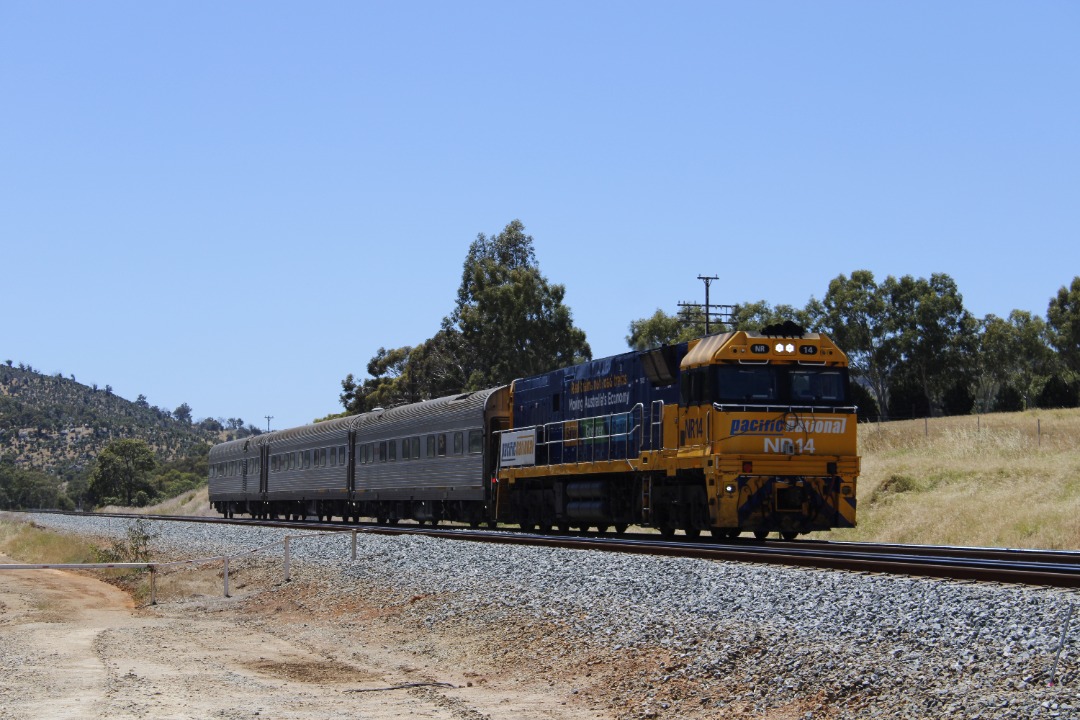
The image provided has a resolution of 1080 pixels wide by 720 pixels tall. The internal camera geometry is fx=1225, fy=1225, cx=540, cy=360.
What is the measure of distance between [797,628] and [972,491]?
20.8 meters

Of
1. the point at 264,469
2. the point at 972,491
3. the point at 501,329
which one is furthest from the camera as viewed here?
the point at 501,329

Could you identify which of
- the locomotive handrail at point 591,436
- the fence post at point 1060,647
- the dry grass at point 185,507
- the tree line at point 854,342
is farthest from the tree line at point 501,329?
the fence post at point 1060,647

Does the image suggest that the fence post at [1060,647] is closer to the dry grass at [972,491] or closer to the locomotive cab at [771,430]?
the locomotive cab at [771,430]

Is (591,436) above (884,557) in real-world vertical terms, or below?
above

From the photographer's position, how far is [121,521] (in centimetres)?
4603

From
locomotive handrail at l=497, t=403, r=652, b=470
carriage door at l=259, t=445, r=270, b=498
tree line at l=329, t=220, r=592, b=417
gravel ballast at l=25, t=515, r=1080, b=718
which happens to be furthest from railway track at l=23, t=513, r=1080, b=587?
tree line at l=329, t=220, r=592, b=417

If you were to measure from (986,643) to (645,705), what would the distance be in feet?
9.42

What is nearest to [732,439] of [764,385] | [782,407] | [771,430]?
[771,430]

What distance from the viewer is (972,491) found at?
29.6 m

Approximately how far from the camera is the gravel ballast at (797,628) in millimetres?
8414

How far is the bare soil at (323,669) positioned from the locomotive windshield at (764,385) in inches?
217

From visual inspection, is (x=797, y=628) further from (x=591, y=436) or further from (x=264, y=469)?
(x=264, y=469)

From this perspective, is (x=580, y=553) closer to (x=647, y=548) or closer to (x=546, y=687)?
(x=647, y=548)

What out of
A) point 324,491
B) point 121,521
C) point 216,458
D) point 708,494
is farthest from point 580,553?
point 216,458
